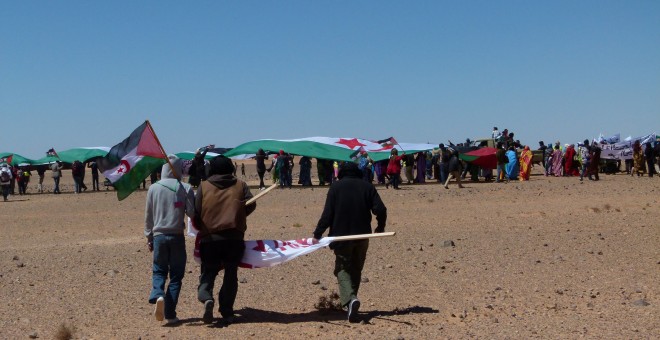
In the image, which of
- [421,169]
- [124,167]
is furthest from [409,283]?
[421,169]

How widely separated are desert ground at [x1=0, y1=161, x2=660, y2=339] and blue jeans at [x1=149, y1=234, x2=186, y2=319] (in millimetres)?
293

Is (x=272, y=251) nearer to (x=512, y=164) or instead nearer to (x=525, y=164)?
(x=525, y=164)

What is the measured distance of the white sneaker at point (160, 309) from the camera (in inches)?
335

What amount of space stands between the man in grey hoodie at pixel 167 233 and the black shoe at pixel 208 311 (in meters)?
0.39

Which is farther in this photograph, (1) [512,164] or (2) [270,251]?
(1) [512,164]

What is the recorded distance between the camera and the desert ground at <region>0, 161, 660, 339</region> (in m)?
8.43

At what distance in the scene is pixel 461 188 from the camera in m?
30.5

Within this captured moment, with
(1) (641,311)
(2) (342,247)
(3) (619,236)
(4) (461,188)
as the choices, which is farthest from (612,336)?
(4) (461,188)

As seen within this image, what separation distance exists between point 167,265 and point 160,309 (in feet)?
1.66

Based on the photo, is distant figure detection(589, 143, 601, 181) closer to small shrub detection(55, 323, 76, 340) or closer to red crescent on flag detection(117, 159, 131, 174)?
red crescent on flag detection(117, 159, 131, 174)

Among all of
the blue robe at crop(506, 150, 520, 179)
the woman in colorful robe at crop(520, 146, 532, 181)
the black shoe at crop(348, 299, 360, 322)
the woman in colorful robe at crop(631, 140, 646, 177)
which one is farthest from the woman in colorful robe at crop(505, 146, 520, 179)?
the black shoe at crop(348, 299, 360, 322)

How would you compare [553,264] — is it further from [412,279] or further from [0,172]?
[0,172]

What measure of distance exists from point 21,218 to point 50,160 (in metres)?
20.8

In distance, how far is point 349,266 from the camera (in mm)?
8867
